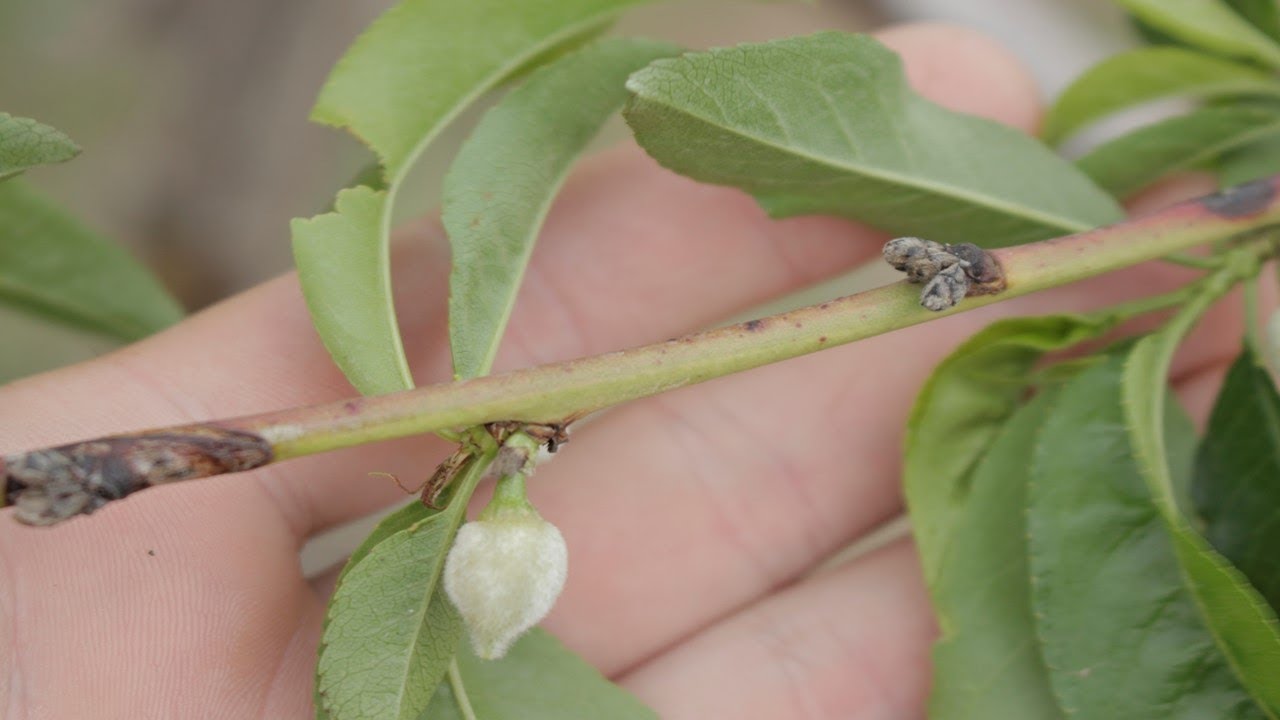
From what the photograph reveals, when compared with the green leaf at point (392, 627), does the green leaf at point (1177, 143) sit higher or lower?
higher

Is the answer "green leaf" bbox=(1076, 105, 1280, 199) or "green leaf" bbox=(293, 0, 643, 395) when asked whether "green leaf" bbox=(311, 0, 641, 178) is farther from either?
"green leaf" bbox=(1076, 105, 1280, 199)

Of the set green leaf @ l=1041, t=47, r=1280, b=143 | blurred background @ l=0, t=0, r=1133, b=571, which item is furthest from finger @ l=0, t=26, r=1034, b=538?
blurred background @ l=0, t=0, r=1133, b=571

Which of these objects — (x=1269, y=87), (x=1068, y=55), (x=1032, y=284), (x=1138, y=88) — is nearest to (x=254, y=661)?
(x=1032, y=284)

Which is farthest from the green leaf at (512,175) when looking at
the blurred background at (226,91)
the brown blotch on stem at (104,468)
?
the blurred background at (226,91)

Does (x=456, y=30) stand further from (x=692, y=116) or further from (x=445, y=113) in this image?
(x=692, y=116)

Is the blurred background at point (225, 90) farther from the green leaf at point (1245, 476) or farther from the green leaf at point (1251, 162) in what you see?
the green leaf at point (1245, 476)

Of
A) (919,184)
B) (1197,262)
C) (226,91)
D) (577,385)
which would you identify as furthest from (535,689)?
(226,91)
